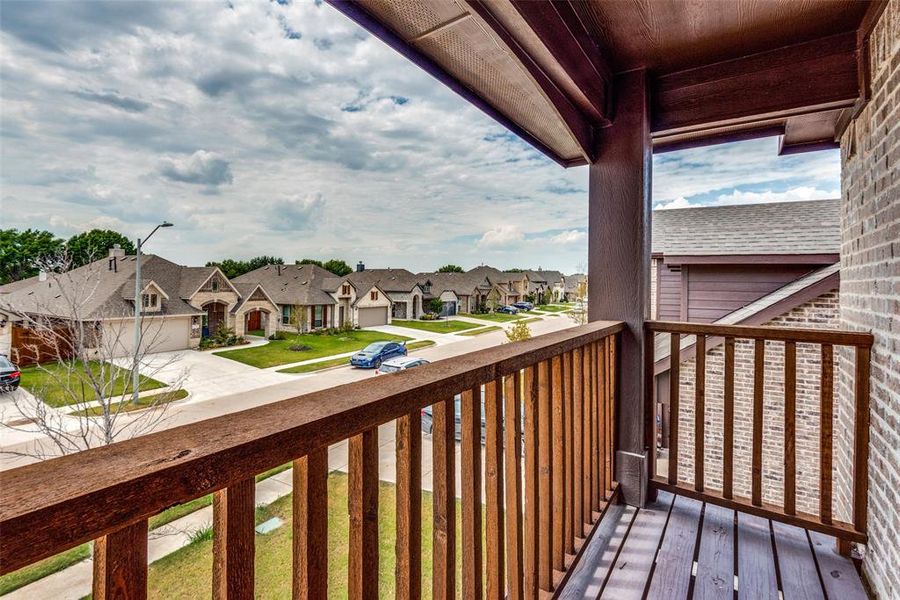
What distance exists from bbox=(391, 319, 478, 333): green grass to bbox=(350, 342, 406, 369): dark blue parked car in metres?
1.02

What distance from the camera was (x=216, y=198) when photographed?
6.03 feet

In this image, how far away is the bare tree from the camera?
3.83 ft

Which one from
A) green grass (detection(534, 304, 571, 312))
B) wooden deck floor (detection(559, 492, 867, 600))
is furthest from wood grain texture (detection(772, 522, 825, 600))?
green grass (detection(534, 304, 571, 312))

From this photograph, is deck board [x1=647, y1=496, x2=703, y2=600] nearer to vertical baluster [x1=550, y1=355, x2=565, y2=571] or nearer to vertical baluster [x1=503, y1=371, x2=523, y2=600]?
vertical baluster [x1=550, y1=355, x2=565, y2=571]

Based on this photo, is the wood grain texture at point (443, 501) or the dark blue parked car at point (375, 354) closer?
the wood grain texture at point (443, 501)

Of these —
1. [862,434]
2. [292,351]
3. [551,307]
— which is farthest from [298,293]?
[551,307]

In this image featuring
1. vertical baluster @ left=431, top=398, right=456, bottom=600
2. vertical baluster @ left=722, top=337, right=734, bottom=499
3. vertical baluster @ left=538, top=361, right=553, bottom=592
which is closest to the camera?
vertical baluster @ left=431, top=398, right=456, bottom=600

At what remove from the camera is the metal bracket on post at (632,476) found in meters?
2.20

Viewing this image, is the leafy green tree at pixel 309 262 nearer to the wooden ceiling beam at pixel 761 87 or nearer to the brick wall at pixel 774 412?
the wooden ceiling beam at pixel 761 87

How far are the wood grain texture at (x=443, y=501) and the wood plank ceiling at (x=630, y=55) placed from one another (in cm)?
119

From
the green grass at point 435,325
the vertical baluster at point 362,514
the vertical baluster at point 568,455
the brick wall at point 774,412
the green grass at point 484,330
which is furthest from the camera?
the brick wall at point 774,412

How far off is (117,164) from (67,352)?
651mm

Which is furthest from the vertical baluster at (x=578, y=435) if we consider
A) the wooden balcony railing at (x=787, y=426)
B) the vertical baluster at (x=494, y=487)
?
the wooden balcony railing at (x=787, y=426)

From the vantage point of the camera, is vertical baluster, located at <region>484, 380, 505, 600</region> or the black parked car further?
vertical baluster, located at <region>484, 380, 505, 600</region>
